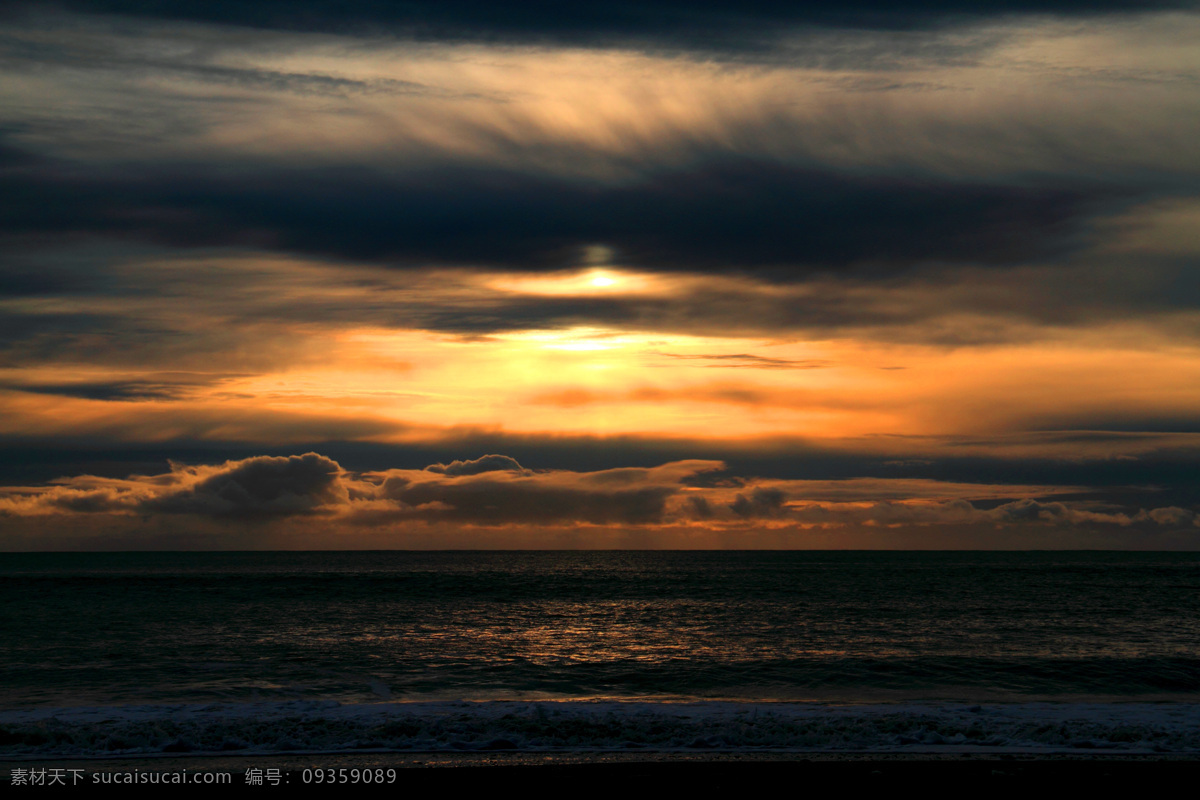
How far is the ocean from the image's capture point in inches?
683

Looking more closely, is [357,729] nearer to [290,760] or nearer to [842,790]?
[290,760]

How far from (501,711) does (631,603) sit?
124ft

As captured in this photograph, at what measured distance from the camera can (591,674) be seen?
27.2m

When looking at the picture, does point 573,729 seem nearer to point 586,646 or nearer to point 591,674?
point 591,674

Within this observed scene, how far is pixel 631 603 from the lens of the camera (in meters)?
56.1

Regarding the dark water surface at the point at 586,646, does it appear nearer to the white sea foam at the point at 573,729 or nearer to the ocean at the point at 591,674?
the ocean at the point at 591,674

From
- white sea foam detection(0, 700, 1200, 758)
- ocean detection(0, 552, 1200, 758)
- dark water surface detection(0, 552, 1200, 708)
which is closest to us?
white sea foam detection(0, 700, 1200, 758)

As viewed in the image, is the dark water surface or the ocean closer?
the ocean

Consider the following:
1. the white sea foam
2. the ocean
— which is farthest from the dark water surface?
the white sea foam

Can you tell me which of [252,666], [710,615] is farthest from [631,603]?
[252,666]

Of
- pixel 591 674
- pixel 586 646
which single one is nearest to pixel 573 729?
pixel 591 674

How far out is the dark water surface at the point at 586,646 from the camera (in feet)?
82.2

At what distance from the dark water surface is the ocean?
0.17 metres

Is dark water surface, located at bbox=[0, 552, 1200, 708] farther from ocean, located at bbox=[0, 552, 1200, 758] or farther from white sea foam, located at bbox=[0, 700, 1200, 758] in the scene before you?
white sea foam, located at bbox=[0, 700, 1200, 758]
